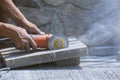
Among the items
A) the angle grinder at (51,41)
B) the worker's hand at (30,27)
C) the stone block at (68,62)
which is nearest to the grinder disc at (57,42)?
the angle grinder at (51,41)

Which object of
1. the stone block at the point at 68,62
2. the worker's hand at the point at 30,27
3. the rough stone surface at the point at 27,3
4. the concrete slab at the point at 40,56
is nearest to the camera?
the concrete slab at the point at 40,56

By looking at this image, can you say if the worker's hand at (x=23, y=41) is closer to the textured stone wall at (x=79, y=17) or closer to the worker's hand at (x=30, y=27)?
the worker's hand at (x=30, y=27)

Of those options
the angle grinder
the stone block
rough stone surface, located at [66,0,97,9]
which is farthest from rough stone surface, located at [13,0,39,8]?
the stone block

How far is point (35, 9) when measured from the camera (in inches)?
139

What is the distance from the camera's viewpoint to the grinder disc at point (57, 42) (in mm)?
2693

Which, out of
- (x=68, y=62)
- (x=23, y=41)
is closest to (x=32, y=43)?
(x=23, y=41)

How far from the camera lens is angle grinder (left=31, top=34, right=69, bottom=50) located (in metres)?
2.69

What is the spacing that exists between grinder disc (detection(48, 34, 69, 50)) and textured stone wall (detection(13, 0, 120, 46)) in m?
0.85

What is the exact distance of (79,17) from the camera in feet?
11.8

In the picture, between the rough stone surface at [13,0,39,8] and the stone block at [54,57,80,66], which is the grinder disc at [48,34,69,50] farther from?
the rough stone surface at [13,0,39,8]

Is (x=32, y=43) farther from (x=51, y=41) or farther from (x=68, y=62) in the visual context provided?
(x=68, y=62)

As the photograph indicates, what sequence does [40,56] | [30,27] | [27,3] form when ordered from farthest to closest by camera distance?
[27,3]
[30,27]
[40,56]

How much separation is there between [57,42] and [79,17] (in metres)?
0.94

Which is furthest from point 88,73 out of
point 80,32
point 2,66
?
point 80,32
